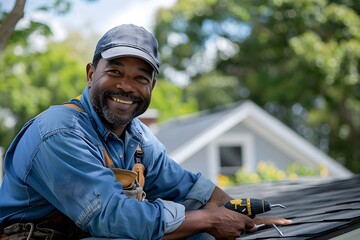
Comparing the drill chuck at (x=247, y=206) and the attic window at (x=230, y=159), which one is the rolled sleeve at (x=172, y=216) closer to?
the drill chuck at (x=247, y=206)

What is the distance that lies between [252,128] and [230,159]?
1.21m

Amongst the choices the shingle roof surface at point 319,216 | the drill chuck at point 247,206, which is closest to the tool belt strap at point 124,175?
the drill chuck at point 247,206

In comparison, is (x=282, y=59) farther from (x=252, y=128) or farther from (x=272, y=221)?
(x=272, y=221)

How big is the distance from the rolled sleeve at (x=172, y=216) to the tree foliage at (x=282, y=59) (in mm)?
16015

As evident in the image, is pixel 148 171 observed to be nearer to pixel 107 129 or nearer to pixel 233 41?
pixel 107 129

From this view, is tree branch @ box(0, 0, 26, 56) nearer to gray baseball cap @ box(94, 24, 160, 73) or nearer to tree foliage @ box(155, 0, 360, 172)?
gray baseball cap @ box(94, 24, 160, 73)

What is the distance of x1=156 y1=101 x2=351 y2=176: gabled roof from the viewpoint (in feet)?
59.9

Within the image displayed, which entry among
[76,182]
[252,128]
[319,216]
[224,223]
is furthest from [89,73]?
[252,128]

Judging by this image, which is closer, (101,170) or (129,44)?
(101,170)

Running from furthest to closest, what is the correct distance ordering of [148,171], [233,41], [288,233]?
1. [233,41]
2. [148,171]
3. [288,233]

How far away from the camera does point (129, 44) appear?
3.41 m

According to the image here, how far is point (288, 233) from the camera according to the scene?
135 inches

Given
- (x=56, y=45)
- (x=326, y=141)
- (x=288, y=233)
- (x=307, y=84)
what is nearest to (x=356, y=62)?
(x=307, y=84)

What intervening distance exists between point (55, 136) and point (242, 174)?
13.6 metres
